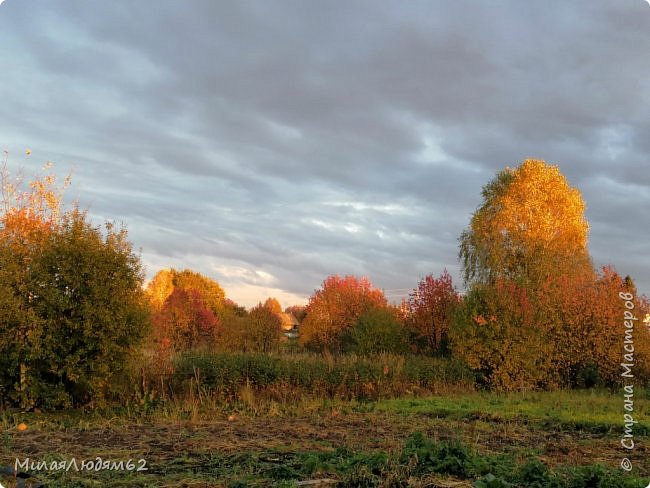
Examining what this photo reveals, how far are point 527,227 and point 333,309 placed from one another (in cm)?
1224

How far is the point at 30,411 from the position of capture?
44.8 ft

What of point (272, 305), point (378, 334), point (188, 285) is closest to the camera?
point (378, 334)

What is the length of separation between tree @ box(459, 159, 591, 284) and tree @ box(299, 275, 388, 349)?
681 cm

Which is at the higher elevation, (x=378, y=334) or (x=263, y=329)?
(x=378, y=334)

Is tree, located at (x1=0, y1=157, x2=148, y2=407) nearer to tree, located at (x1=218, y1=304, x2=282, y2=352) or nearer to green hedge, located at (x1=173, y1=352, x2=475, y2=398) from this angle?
green hedge, located at (x1=173, y1=352, x2=475, y2=398)

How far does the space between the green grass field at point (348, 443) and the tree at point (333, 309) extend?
15.2m

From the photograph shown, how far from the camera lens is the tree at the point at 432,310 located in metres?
27.2

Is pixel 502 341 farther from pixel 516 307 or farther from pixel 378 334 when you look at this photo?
pixel 378 334

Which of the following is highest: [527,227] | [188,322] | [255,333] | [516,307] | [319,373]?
[527,227]

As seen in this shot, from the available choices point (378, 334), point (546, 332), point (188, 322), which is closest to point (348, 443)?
point (546, 332)

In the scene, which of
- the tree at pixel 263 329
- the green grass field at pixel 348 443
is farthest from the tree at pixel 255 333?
the green grass field at pixel 348 443

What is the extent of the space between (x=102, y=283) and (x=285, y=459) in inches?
341

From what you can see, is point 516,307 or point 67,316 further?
point 516,307

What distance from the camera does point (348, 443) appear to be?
8.66 m
